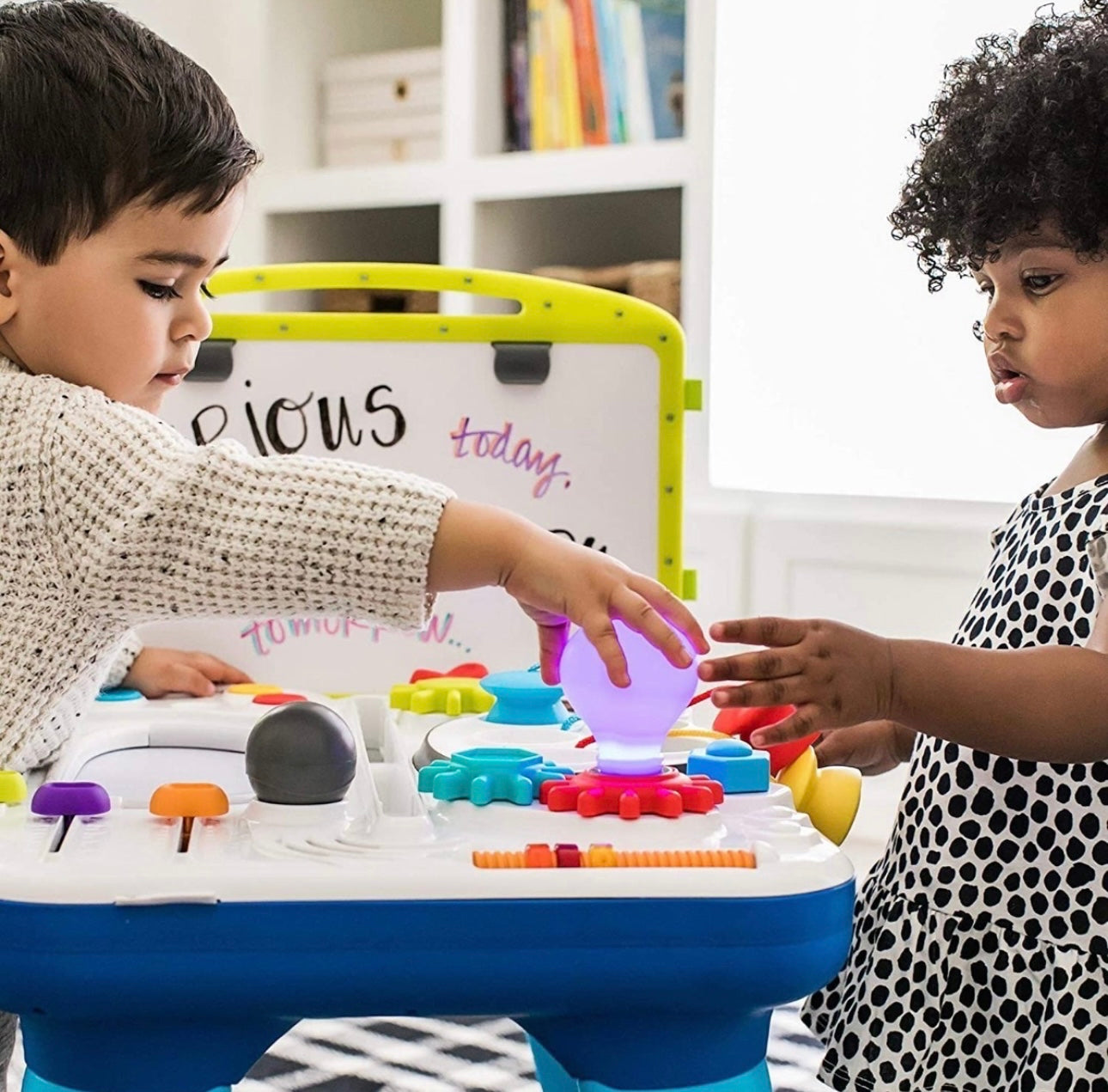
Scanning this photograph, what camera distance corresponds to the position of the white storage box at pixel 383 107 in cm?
235

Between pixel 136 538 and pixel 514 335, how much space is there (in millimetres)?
613

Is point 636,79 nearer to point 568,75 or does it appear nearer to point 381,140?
point 568,75

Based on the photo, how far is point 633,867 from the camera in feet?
1.81

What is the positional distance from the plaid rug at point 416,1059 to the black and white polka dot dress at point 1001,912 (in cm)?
38

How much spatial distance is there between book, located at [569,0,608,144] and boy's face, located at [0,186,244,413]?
1517mm

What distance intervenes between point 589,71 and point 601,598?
68.2 inches

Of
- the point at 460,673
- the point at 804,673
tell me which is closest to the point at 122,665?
the point at 460,673

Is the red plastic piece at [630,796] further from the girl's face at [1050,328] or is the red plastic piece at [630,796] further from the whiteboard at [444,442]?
the whiteboard at [444,442]

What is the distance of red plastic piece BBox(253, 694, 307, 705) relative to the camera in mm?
1000

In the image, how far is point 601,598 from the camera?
0.62 metres

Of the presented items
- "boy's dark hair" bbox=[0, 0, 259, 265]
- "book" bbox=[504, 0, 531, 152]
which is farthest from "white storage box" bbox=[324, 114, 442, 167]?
"boy's dark hair" bbox=[0, 0, 259, 265]

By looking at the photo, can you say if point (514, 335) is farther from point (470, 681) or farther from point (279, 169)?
point (279, 169)

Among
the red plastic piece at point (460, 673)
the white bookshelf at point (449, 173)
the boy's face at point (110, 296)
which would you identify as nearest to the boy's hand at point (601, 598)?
the boy's face at point (110, 296)

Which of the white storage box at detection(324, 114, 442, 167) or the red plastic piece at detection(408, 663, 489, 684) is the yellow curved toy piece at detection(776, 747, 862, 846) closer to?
the red plastic piece at detection(408, 663, 489, 684)
